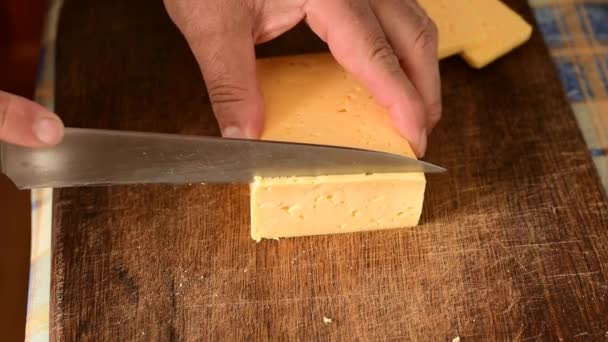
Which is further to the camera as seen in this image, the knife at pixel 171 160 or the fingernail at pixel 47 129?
the knife at pixel 171 160

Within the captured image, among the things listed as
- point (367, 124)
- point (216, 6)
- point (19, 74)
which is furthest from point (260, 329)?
point (19, 74)

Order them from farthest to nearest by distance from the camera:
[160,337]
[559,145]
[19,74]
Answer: [19,74] < [559,145] < [160,337]

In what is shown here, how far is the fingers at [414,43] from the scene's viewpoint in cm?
200

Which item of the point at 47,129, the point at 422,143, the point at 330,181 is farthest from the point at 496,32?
the point at 47,129

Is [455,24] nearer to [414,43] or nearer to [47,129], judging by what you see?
[414,43]

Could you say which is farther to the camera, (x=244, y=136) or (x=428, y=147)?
(x=428, y=147)

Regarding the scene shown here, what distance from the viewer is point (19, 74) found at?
342cm

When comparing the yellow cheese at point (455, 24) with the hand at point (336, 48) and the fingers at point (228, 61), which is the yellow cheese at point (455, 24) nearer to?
the hand at point (336, 48)

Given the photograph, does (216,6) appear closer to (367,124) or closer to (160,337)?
(367,124)

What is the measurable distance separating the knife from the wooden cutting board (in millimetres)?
203

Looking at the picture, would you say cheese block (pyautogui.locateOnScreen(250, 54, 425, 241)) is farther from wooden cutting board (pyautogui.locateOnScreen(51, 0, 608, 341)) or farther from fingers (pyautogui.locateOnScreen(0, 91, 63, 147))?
fingers (pyautogui.locateOnScreen(0, 91, 63, 147))

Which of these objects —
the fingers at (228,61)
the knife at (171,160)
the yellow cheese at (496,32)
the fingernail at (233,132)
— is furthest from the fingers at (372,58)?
the yellow cheese at (496,32)

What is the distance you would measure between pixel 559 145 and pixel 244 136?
1021mm

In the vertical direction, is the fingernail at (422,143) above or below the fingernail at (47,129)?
below
